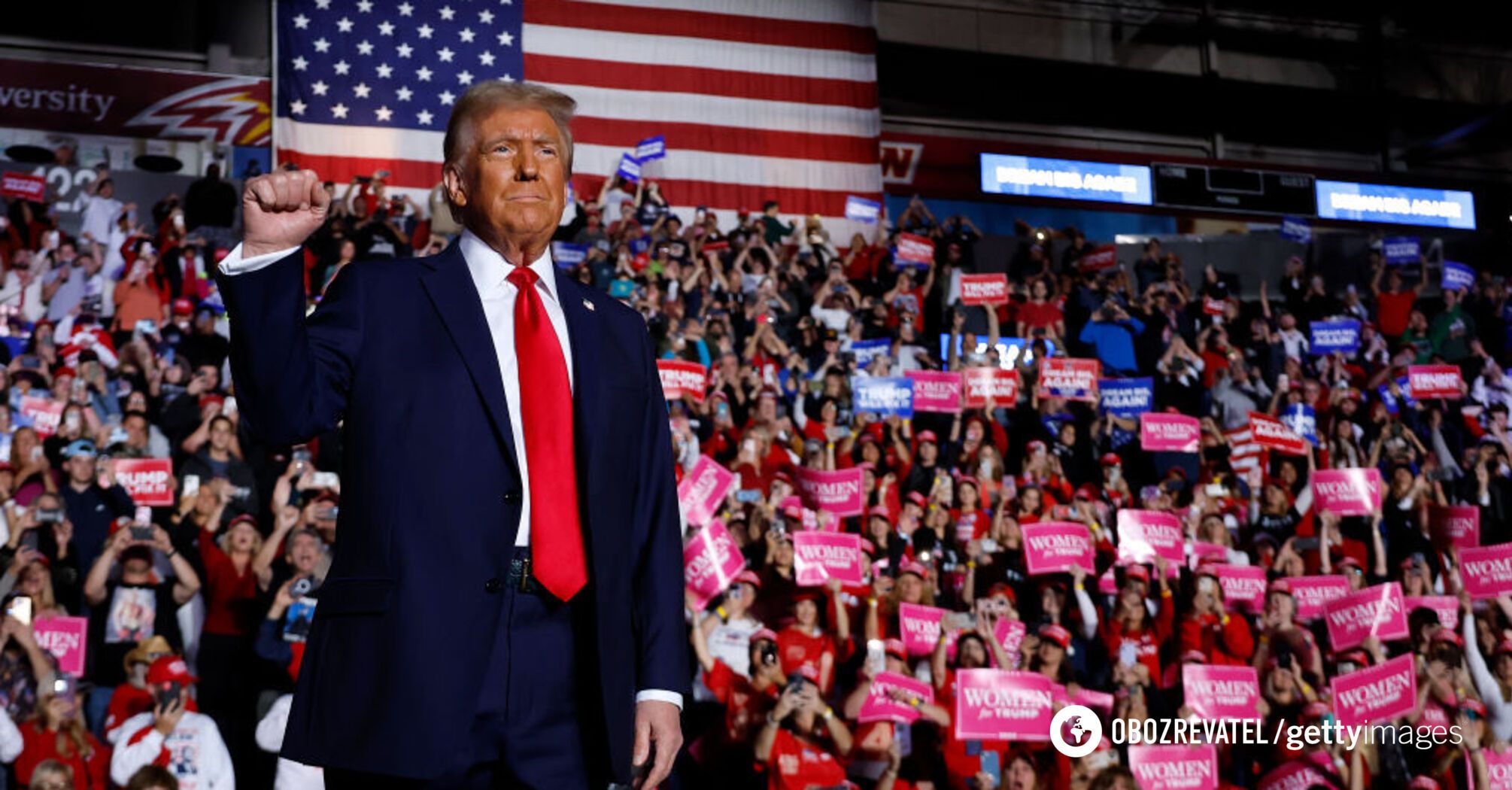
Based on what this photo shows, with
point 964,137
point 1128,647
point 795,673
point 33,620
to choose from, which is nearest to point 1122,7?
point 964,137

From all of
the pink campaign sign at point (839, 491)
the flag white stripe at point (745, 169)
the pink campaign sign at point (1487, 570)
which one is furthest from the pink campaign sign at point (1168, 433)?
the flag white stripe at point (745, 169)

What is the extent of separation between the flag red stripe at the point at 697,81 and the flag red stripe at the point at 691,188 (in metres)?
0.94

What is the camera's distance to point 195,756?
5.84m

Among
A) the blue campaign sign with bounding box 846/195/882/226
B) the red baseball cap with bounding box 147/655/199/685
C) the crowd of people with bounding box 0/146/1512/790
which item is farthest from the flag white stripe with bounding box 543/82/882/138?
the red baseball cap with bounding box 147/655/199/685

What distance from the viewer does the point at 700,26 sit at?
15078 mm

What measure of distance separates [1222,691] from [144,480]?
5.01 m

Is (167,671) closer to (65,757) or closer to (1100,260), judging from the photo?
(65,757)

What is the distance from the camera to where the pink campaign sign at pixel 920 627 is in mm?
7355

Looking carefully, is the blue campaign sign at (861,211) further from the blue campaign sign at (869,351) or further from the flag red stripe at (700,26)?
the flag red stripe at (700,26)

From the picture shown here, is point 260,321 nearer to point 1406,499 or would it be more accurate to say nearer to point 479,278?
point 479,278

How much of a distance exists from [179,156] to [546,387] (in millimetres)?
11774

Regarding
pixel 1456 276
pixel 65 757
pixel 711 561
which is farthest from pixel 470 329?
pixel 1456 276

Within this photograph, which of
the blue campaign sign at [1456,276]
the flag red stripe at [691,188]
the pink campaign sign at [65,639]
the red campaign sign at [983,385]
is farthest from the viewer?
the blue campaign sign at [1456,276]

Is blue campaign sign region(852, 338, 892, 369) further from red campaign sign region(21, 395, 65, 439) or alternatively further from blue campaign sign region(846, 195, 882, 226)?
red campaign sign region(21, 395, 65, 439)
